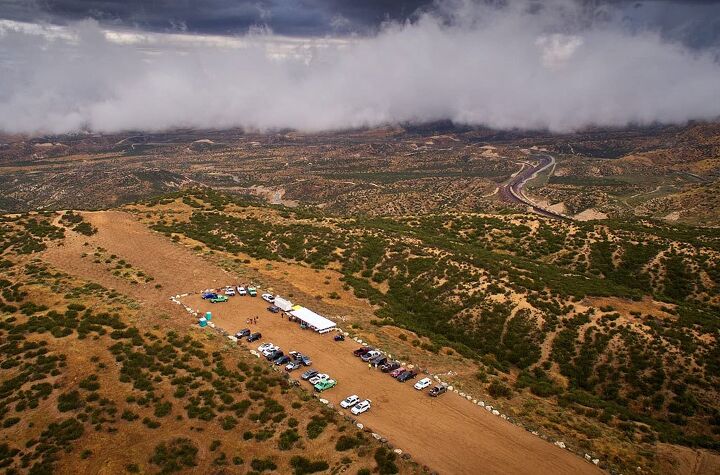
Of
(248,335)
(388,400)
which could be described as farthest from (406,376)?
(248,335)

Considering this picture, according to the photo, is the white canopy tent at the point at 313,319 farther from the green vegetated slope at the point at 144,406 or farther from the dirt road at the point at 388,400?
the green vegetated slope at the point at 144,406

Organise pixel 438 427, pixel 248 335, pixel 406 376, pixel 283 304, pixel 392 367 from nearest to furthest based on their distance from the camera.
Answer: pixel 438 427, pixel 406 376, pixel 392 367, pixel 248 335, pixel 283 304

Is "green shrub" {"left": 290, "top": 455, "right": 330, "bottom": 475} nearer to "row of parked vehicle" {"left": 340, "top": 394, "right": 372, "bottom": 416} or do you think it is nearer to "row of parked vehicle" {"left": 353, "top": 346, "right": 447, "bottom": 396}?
"row of parked vehicle" {"left": 340, "top": 394, "right": 372, "bottom": 416}

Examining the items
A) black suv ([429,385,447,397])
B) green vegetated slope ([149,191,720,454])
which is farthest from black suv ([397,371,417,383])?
green vegetated slope ([149,191,720,454])

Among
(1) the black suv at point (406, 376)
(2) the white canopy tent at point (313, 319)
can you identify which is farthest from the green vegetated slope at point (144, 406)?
(2) the white canopy tent at point (313, 319)

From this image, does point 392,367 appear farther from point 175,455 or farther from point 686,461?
point 686,461

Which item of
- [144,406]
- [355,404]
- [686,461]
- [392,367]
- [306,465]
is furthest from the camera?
[392,367]

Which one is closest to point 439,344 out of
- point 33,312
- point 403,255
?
point 403,255
